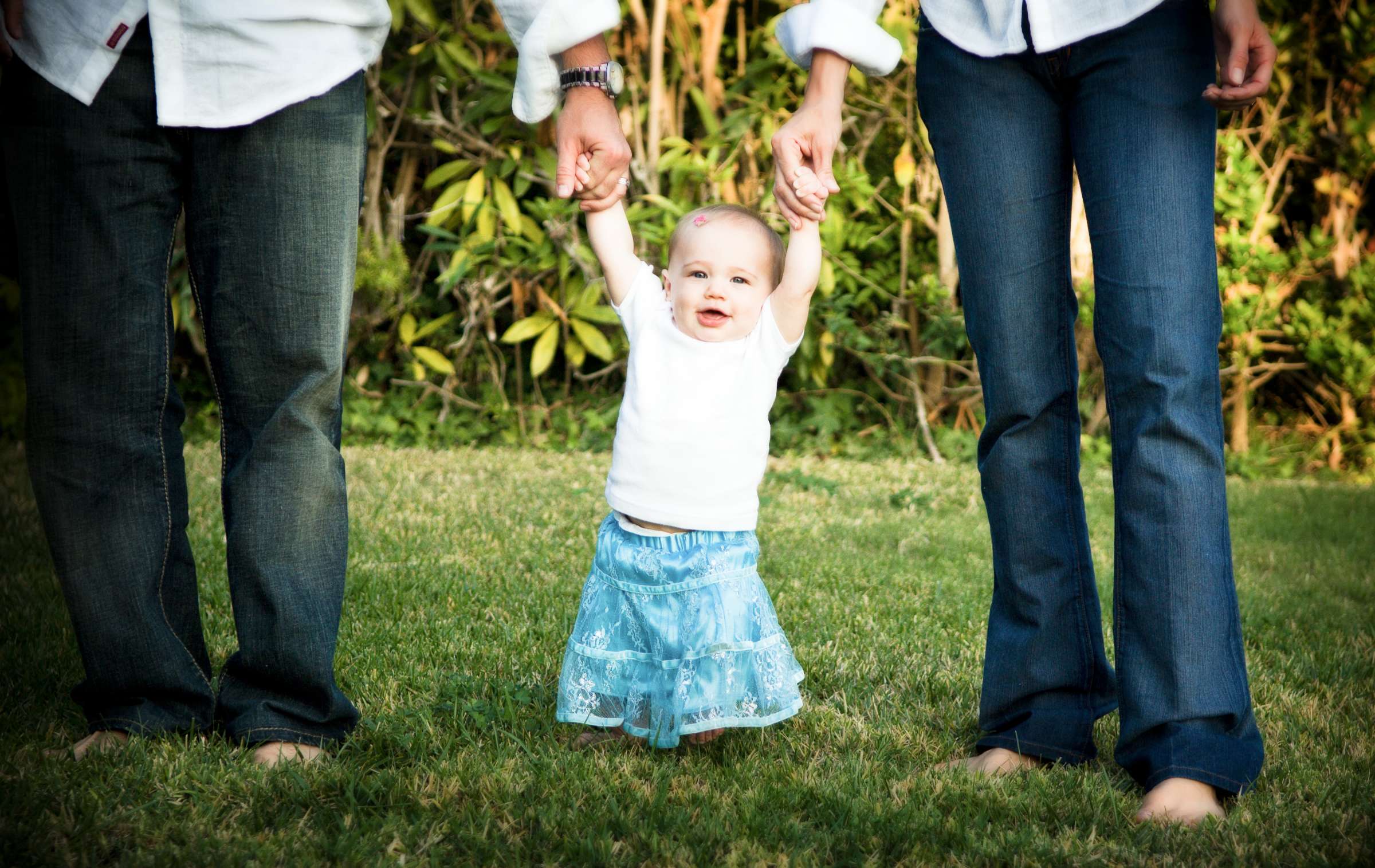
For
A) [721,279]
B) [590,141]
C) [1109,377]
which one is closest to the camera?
[1109,377]

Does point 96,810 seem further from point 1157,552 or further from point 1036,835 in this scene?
point 1157,552

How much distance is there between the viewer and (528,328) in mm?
5887

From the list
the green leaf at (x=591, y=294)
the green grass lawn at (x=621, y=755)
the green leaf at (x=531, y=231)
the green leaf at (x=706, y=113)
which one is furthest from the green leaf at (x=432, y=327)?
the green grass lawn at (x=621, y=755)

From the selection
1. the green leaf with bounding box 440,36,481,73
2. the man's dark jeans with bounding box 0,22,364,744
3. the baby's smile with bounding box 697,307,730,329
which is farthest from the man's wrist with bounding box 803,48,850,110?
the green leaf with bounding box 440,36,481,73

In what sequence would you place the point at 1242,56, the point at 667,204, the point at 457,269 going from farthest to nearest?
the point at 457,269 → the point at 667,204 → the point at 1242,56

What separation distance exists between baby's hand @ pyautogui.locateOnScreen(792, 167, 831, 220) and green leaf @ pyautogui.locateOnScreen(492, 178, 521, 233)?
4.07 metres

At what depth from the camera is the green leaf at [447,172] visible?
5895 mm

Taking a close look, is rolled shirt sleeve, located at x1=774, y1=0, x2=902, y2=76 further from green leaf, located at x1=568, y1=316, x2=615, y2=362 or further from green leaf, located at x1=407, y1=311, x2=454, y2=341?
green leaf, located at x1=407, y1=311, x2=454, y2=341

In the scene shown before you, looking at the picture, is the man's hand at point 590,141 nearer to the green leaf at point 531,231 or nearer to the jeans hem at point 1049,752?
the jeans hem at point 1049,752

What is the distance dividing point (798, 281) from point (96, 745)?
4.49ft

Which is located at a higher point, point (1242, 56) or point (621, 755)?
point (1242, 56)

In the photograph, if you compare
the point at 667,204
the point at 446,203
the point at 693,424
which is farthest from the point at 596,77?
the point at 446,203

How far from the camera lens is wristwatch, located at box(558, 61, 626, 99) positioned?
197 cm

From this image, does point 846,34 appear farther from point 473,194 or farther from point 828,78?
point 473,194
